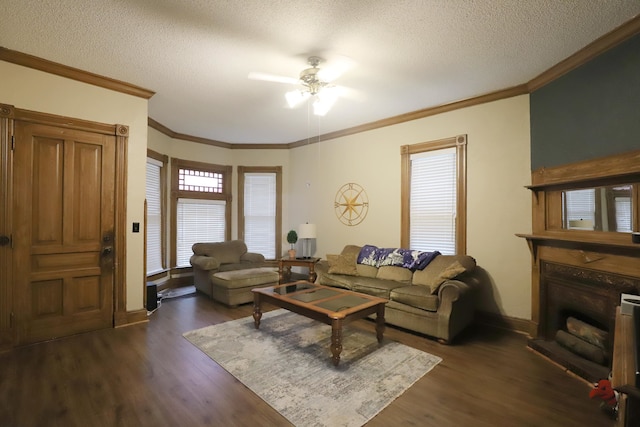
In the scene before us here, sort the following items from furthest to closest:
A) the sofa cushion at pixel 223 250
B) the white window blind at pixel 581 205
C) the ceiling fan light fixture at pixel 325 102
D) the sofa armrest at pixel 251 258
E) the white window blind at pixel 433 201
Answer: the sofa armrest at pixel 251 258 < the sofa cushion at pixel 223 250 < the white window blind at pixel 433 201 < the ceiling fan light fixture at pixel 325 102 < the white window blind at pixel 581 205

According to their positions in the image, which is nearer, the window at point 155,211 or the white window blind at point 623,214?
the white window blind at point 623,214

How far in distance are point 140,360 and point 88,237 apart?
5.03ft

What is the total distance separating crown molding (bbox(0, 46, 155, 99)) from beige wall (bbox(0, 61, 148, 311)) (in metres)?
0.05

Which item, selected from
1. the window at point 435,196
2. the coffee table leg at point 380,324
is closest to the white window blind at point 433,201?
the window at point 435,196

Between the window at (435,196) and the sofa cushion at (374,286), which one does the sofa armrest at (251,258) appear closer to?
the sofa cushion at (374,286)

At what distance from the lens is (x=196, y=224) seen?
5.85 m

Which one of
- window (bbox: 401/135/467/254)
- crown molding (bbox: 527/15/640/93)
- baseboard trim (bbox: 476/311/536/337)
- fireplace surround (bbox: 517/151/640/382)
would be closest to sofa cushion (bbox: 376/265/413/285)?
window (bbox: 401/135/467/254)

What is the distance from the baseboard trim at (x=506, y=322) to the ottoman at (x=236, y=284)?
3057 millimetres

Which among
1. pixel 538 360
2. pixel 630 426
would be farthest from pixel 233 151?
pixel 630 426

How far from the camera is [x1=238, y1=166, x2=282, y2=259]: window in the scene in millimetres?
6297

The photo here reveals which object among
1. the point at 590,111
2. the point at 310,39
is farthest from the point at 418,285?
the point at 310,39

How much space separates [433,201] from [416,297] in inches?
60.9

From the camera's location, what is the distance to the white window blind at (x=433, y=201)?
4.14 metres

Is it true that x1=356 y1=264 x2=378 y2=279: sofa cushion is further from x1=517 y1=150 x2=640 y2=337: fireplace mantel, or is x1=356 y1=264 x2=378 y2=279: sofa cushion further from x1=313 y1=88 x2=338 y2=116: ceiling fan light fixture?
x1=313 y1=88 x2=338 y2=116: ceiling fan light fixture
